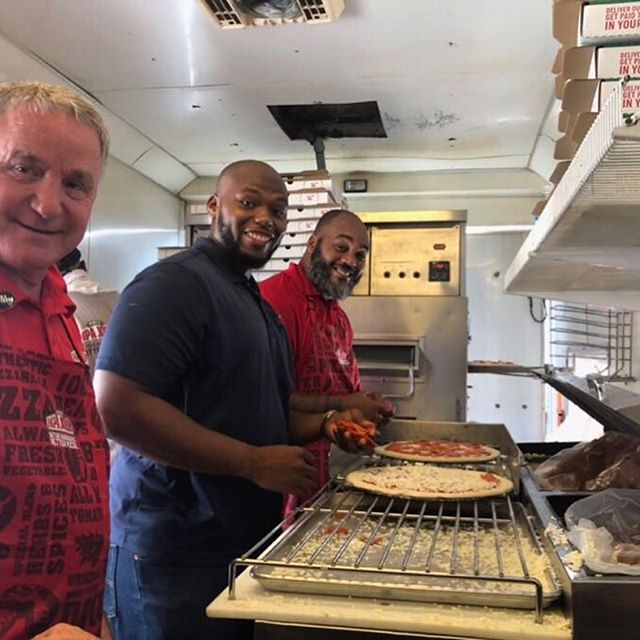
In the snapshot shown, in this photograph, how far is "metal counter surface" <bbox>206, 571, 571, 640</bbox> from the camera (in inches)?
36.7

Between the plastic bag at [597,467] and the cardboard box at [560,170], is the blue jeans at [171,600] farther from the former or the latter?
the cardboard box at [560,170]

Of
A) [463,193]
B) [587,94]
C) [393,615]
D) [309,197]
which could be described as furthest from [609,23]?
[463,193]

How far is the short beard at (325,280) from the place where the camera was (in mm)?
2592

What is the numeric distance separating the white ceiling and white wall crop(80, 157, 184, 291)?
0.18m

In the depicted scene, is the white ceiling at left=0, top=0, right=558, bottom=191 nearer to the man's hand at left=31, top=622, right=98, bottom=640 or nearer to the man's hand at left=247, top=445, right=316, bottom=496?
the man's hand at left=247, top=445, right=316, bottom=496

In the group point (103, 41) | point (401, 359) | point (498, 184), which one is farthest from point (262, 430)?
point (498, 184)

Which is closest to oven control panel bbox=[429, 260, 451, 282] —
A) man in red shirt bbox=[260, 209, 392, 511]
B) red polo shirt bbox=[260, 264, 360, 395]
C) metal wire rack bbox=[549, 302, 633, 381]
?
metal wire rack bbox=[549, 302, 633, 381]

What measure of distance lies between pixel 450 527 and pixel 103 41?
90.5 inches

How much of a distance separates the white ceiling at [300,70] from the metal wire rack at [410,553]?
5.79 feet

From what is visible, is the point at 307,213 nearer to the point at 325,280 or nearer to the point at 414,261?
the point at 414,261

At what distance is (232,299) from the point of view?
1657mm

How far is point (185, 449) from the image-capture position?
4.58 feet

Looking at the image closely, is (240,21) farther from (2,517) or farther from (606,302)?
(2,517)

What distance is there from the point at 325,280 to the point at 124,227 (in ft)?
5.87
